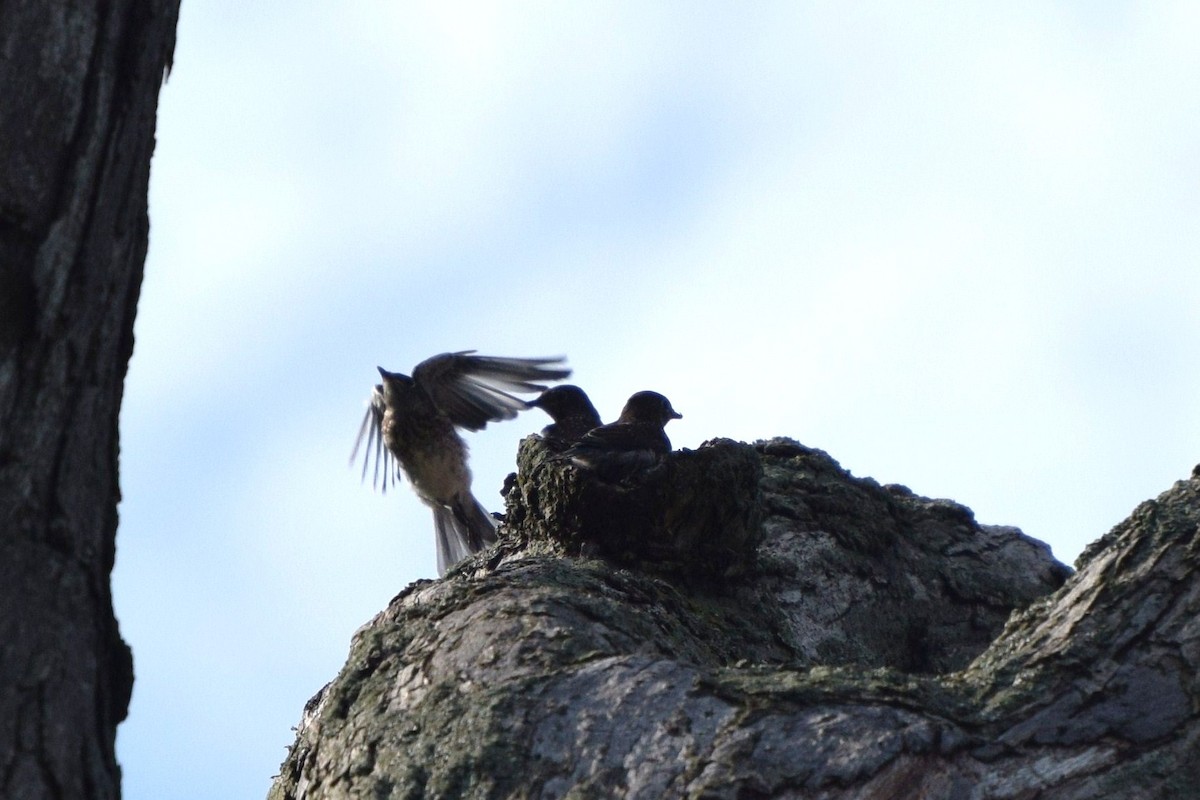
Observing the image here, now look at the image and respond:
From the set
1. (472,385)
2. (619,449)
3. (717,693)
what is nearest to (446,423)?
(472,385)

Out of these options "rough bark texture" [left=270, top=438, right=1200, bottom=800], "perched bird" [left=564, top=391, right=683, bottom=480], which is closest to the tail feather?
"perched bird" [left=564, top=391, right=683, bottom=480]

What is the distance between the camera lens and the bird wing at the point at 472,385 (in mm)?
9531

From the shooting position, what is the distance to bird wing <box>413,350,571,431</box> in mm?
9531

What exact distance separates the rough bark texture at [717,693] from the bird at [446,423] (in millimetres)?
5184

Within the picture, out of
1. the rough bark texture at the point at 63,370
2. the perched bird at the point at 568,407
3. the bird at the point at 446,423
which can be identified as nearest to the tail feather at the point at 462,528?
the bird at the point at 446,423

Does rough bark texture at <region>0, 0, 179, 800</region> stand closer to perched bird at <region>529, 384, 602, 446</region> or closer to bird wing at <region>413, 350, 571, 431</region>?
perched bird at <region>529, 384, 602, 446</region>

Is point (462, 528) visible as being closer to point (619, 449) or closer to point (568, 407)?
point (568, 407)

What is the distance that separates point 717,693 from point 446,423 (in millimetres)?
7523

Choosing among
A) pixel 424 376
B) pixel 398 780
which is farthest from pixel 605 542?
pixel 424 376

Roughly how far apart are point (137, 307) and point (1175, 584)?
1.91 meters

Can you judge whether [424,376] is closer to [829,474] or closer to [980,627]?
[829,474]

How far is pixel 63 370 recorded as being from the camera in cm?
194

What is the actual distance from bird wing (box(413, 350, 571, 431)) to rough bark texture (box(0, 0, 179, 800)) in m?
7.29

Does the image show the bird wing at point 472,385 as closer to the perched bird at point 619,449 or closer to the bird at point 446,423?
Answer: the bird at point 446,423
